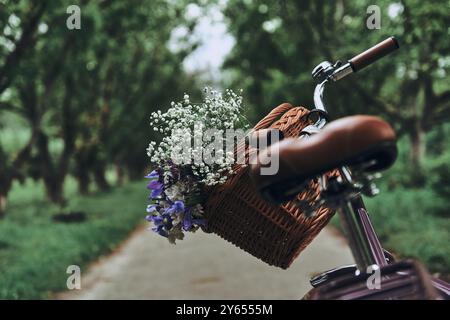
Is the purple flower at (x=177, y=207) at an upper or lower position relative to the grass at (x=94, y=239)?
lower

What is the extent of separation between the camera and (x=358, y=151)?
4.90 ft

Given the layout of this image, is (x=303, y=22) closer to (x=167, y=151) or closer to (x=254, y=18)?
(x=254, y=18)

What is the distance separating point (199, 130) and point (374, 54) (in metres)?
0.72

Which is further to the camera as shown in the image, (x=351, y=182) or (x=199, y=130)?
(x=199, y=130)

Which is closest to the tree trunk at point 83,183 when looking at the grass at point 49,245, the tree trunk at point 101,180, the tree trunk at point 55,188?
the tree trunk at point 101,180

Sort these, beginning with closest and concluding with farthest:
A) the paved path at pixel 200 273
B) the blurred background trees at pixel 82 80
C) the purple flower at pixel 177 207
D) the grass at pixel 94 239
→ the purple flower at pixel 177 207
the paved path at pixel 200 273
the grass at pixel 94 239
the blurred background trees at pixel 82 80

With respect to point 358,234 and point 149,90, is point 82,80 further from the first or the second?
point 358,234

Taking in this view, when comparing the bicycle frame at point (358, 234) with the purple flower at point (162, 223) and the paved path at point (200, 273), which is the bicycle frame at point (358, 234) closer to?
the purple flower at point (162, 223)

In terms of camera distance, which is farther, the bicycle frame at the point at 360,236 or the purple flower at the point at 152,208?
the purple flower at the point at 152,208

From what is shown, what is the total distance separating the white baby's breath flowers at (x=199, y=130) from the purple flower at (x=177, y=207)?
0.37 feet

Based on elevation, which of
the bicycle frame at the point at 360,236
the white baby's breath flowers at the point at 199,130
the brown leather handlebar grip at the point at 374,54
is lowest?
the bicycle frame at the point at 360,236

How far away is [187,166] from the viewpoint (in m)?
2.04

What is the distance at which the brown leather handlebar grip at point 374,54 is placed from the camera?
2174mm

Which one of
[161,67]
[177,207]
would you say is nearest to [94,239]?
[177,207]
